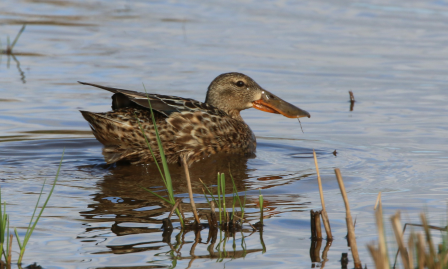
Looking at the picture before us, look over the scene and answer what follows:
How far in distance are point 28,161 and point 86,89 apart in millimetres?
3259

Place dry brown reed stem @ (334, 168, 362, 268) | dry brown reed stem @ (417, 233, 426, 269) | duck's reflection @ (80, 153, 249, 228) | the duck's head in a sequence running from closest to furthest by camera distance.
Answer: dry brown reed stem @ (417, 233, 426, 269) → dry brown reed stem @ (334, 168, 362, 268) → duck's reflection @ (80, 153, 249, 228) → the duck's head

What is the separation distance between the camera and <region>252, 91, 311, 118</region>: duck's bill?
8328mm

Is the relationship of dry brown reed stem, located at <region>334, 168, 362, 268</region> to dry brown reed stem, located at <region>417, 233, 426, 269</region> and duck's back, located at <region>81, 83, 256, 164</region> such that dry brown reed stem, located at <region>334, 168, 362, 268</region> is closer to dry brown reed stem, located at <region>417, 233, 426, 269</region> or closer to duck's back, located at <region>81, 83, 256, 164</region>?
dry brown reed stem, located at <region>417, 233, 426, 269</region>

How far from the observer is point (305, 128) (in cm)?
886

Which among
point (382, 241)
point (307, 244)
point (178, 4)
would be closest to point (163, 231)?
point (307, 244)

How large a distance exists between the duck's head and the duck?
1.82 ft

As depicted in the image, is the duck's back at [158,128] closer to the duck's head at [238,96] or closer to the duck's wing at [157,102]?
the duck's wing at [157,102]

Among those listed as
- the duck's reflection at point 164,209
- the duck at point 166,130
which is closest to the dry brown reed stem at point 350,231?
the duck's reflection at point 164,209

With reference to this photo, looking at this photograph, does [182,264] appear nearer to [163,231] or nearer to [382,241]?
[163,231]

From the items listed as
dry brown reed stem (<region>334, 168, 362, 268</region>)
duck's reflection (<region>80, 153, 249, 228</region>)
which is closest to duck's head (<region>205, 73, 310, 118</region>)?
duck's reflection (<region>80, 153, 249, 228</region>)

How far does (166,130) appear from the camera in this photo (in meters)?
7.19

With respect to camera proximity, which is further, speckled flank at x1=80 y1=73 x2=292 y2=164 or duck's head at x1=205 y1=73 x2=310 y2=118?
duck's head at x1=205 y1=73 x2=310 y2=118

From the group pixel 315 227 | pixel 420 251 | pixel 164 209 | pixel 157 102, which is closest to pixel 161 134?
pixel 157 102

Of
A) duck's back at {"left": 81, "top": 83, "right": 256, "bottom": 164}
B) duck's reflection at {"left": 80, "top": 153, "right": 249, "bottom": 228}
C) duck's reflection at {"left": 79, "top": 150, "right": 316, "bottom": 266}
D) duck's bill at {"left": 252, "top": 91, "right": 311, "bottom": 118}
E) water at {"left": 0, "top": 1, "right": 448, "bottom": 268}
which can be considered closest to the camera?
duck's reflection at {"left": 79, "top": 150, "right": 316, "bottom": 266}
